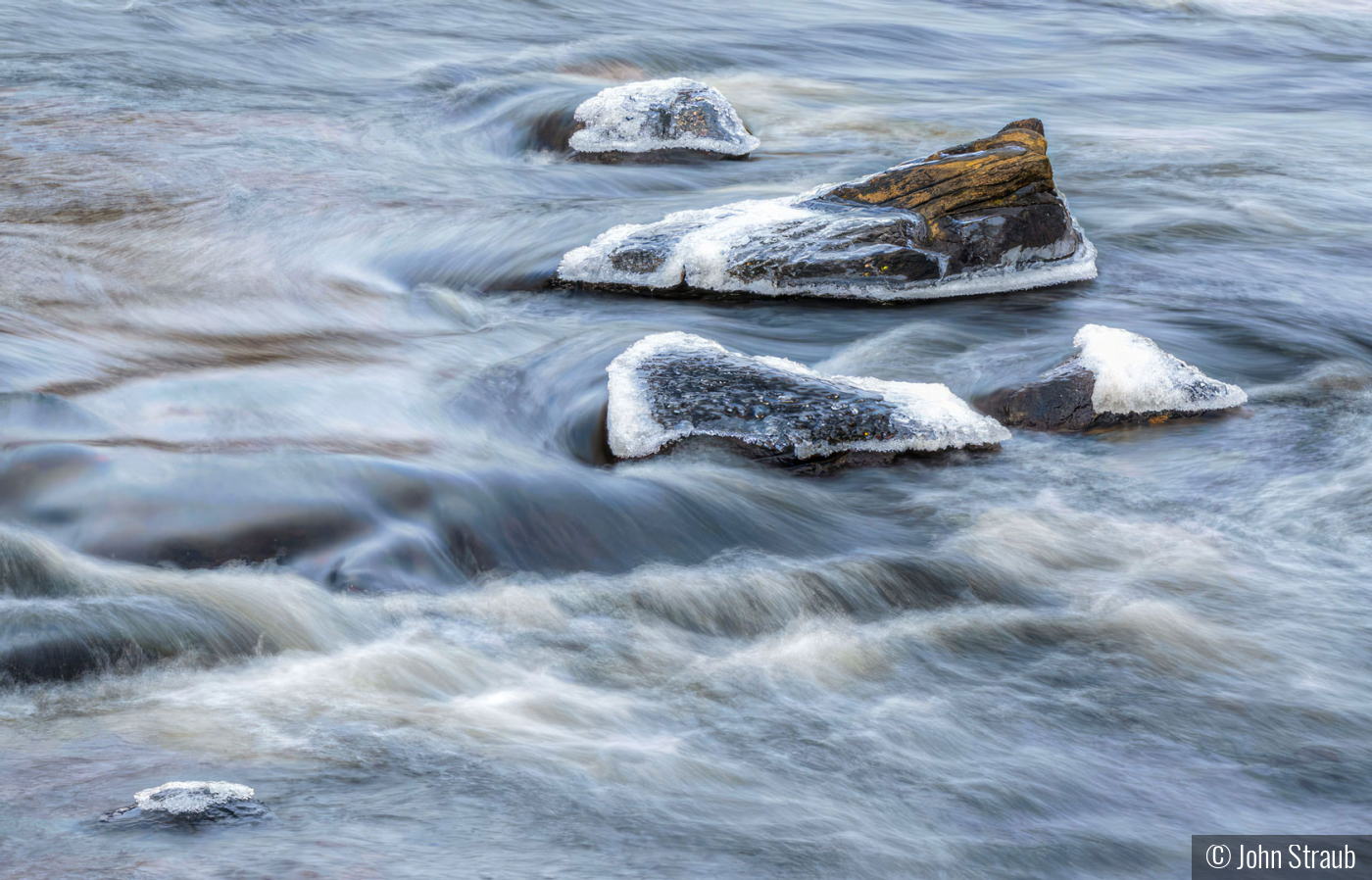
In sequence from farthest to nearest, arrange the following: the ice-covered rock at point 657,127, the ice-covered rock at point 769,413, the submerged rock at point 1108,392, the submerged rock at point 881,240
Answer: the ice-covered rock at point 657,127 < the submerged rock at point 881,240 < the submerged rock at point 1108,392 < the ice-covered rock at point 769,413

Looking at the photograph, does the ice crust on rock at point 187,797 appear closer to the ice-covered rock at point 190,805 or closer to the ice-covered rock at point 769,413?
the ice-covered rock at point 190,805

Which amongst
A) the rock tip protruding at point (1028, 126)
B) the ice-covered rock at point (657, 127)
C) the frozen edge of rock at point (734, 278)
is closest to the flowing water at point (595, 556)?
the frozen edge of rock at point (734, 278)

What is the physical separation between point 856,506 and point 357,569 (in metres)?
1.86

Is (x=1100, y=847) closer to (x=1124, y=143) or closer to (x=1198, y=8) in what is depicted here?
(x=1124, y=143)

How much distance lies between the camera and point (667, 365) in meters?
4.74

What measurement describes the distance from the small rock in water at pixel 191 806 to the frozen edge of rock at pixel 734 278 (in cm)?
429

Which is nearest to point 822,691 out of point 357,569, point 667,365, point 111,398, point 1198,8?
point 357,569

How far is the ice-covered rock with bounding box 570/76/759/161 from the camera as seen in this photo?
896cm

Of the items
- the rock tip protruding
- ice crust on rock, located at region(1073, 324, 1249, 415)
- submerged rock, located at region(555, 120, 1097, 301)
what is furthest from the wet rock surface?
the rock tip protruding

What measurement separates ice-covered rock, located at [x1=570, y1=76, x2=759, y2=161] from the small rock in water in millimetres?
7094

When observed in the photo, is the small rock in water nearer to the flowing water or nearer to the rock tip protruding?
the flowing water

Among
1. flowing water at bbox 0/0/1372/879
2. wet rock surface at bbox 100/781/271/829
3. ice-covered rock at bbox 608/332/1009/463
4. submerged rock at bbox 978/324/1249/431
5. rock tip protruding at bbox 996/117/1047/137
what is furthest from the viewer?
rock tip protruding at bbox 996/117/1047/137

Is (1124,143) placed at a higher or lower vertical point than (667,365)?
higher

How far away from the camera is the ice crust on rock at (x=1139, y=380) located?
502cm
